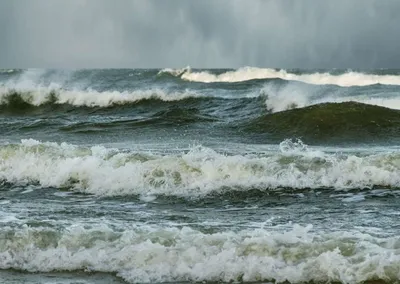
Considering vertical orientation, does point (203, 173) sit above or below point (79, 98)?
below

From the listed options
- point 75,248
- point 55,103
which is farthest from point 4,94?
point 75,248

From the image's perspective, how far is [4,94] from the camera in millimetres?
31594

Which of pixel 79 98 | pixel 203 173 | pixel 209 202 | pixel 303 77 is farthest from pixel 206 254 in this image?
pixel 303 77

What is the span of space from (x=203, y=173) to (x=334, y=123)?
783cm

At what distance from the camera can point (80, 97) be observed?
29.5m

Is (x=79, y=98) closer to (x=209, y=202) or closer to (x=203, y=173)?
(x=203, y=173)

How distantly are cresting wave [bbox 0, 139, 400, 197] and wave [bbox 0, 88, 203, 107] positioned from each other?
16.2m

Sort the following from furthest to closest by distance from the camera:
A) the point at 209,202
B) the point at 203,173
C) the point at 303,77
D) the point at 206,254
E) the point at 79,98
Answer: the point at 303,77 → the point at 79,98 → the point at 203,173 → the point at 209,202 → the point at 206,254

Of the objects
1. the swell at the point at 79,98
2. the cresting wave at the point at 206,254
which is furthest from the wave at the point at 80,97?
the cresting wave at the point at 206,254

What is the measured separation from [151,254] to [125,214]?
222 cm

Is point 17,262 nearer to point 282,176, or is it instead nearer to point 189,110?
point 282,176

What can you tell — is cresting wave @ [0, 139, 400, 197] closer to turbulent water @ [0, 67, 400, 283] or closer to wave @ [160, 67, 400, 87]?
turbulent water @ [0, 67, 400, 283]

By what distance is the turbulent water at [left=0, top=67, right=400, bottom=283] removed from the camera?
643 cm

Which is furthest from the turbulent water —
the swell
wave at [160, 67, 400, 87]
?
wave at [160, 67, 400, 87]
